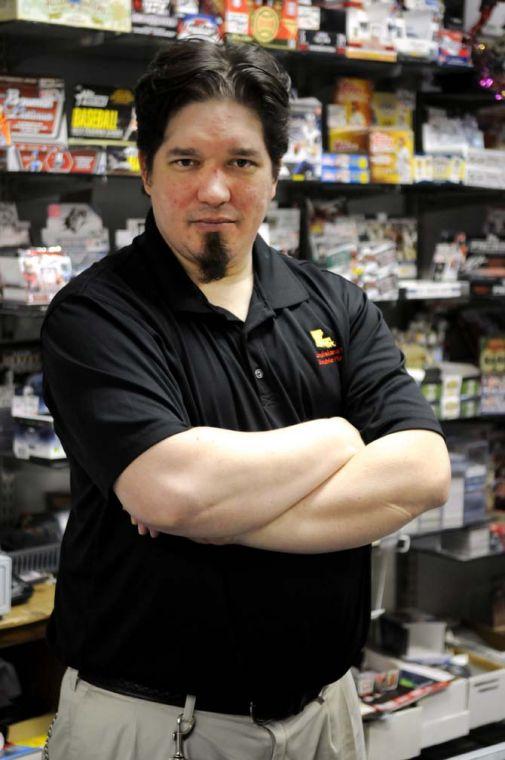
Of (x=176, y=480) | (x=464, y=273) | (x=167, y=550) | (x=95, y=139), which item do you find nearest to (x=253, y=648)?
(x=167, y=550)

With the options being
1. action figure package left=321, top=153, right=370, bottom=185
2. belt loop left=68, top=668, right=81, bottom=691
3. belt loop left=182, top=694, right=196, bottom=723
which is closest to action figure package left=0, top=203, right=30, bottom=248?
action figure package left=321, top=153, right=370, bottom=185

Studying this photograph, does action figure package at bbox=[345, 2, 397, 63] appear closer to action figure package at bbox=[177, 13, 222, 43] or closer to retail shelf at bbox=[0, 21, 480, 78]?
retail shelf at bbox=[0, 21, 480, 78]

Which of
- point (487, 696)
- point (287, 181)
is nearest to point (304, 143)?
point (287, 181)

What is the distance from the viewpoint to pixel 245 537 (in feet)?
5.44

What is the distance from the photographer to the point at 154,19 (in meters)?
3.10

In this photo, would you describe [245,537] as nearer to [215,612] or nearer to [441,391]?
[215,612]

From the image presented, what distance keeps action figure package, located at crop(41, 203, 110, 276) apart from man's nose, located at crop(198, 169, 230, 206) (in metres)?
1.47

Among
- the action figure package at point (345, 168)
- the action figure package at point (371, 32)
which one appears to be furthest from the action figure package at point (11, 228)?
the action figure package at point (371, 32)

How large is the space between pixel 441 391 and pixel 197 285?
226 centimetres

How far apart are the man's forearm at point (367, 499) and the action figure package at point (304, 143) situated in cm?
185

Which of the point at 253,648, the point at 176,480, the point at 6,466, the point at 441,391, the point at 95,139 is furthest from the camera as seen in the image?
the point at 441,391

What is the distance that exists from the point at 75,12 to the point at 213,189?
1482 millimetres

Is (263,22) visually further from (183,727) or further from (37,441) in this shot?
(183,727)

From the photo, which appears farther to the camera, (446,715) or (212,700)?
(446,715)
